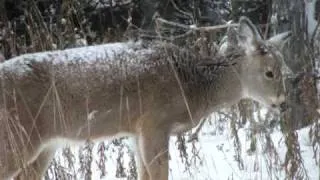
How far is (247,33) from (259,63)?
411 mm

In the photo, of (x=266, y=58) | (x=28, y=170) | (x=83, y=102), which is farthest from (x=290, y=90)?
(x=28, y=170)

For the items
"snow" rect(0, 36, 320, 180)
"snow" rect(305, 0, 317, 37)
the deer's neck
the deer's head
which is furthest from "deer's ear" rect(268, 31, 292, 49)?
"snow" rect(305, 0, 317, 37)

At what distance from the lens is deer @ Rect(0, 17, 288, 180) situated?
6277 mm

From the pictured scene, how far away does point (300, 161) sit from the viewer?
562cm

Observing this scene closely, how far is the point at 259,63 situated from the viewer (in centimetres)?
738

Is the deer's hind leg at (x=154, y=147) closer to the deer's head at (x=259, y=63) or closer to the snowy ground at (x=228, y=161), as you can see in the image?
the snowy ground at (x=228, y=161)

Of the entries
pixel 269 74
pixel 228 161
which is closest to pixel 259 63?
pixel 269 74

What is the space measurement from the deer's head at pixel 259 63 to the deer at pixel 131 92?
0.03ft

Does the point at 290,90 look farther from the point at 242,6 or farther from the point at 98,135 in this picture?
the point at 242,6

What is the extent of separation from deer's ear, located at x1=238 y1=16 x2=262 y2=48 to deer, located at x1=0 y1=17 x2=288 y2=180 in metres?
0.01

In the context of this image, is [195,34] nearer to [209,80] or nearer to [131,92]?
[209,80]

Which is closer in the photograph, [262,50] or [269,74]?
[262,50]

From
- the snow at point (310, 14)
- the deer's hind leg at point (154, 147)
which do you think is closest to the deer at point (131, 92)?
the deer's hind leg at point (154, 147)

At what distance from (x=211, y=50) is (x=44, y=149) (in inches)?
97.0
